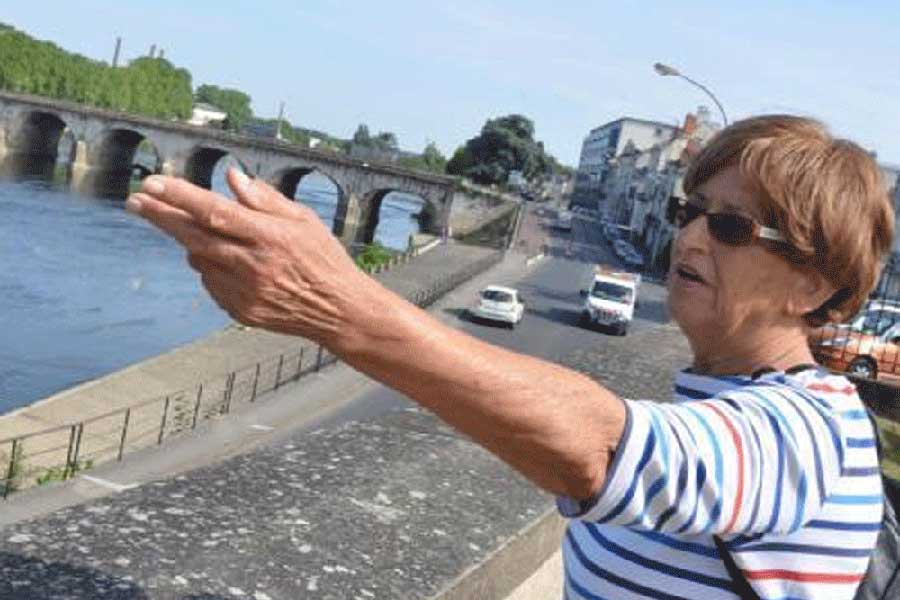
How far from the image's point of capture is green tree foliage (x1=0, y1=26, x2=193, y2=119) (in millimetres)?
108500

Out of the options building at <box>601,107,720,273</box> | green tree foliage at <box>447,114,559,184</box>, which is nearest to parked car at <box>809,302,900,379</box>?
building at <box>601,107,720,273</box>

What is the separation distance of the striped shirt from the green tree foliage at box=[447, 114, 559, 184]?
101 meters

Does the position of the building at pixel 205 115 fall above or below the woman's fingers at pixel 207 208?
below

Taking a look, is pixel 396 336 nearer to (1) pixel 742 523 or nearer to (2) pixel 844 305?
(1) pixel 742 523

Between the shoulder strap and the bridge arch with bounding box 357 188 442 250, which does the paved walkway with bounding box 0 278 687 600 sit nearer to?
the shoulder strap

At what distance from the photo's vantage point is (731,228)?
179 centimetres

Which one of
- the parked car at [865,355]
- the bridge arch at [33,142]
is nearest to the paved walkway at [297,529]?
the parked car at [865,355]

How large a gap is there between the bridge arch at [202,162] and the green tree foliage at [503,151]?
76.9 feet

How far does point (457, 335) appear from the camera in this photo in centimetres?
145

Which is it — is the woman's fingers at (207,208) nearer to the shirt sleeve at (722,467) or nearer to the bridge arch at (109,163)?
the shirt sleeve at (722,467)

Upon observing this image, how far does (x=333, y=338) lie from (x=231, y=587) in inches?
73.4

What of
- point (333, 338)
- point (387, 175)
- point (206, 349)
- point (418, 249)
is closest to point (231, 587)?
point (333, 338)

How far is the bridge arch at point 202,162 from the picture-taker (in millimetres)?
85988

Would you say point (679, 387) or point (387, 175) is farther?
point (387, 175)
